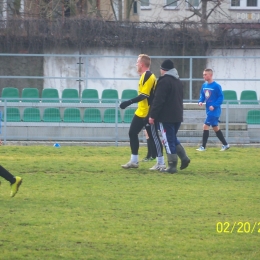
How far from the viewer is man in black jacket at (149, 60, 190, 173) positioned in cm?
1257

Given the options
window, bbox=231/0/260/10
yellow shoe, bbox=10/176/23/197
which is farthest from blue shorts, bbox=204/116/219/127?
window, bbox=231/0/260/10

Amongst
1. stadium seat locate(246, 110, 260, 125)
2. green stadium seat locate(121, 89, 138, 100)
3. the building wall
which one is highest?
the building wall

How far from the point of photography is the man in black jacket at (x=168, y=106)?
41.2 feet

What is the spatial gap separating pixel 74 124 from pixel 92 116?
1.70 ft

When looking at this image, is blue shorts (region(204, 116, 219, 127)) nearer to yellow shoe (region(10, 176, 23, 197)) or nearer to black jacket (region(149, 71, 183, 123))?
black jacket (region(149, 71, 183, 123))

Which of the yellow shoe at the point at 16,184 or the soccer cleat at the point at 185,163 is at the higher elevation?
the yellow shoe at the point at 16,184

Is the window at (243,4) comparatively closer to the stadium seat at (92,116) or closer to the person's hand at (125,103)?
the stadium seat at (92,116)

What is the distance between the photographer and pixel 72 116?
20.6 meters

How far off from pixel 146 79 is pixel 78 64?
1472 centimetres

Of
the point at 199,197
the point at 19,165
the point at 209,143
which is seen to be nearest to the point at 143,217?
the point at 199,197

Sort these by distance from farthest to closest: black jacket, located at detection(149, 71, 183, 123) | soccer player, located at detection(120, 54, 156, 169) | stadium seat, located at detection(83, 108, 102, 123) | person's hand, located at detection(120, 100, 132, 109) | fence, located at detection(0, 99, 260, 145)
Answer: stadium seat, located at detection(83, 108, 102, 123) < fence, located at detection(0, 99, 260, 145) < soccer player, located at detection(120, 54, 156, 169) < person's hand, located at detection(120, 100, 132, 109) < black jacket, located at detection(149, 71, 183, 123)
